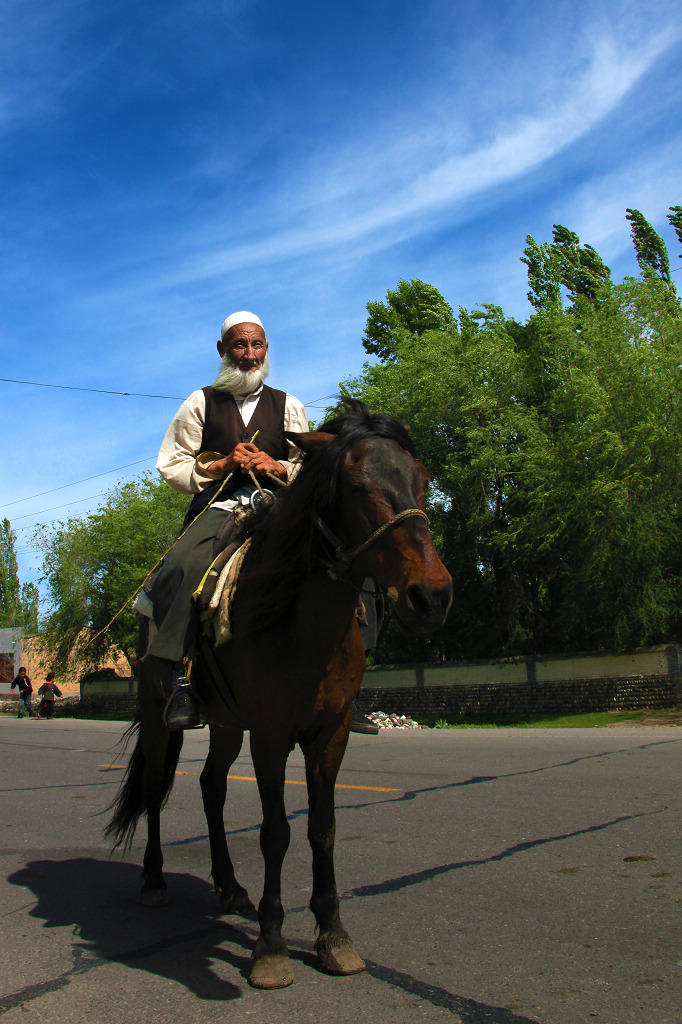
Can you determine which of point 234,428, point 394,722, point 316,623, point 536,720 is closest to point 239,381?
point 234,428

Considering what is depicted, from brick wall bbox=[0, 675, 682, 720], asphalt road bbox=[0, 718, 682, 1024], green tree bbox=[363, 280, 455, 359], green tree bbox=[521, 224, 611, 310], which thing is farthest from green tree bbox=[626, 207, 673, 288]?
asphalt road bbox=[0, 718, 682, 1024]

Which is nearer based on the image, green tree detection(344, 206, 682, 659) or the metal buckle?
the metal buckle

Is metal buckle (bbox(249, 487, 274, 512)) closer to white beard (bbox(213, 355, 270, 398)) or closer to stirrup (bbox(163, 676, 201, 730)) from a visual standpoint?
white beard (bbox(213, 355, 270, 398))

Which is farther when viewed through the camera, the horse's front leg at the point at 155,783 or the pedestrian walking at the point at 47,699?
the pedestrian walking at the point at 47,699

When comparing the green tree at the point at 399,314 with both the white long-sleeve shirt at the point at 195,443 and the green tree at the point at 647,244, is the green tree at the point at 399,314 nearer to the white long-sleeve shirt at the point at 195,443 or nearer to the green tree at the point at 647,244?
the green tree at the point at 647,244

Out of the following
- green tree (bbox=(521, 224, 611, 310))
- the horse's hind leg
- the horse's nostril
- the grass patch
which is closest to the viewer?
the horse's nostril

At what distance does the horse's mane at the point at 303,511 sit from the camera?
3365mm

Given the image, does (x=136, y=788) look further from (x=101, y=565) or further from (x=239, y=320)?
(x=101, y=565)

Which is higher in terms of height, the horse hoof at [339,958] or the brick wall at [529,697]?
the horse hoof at [339,958]

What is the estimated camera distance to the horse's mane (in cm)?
337

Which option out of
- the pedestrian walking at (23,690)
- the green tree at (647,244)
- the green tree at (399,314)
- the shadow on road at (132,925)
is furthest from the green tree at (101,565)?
the shadow on road at (132,925)

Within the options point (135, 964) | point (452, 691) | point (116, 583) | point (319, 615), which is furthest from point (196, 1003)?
point (116, 583)

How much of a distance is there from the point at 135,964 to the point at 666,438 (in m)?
17.3

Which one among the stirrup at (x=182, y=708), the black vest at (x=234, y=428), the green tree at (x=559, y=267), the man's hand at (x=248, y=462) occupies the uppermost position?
the green tree at (x=559, y=267)
